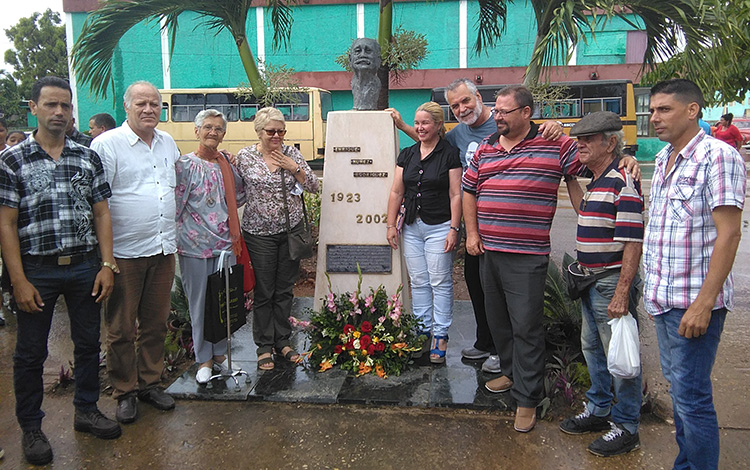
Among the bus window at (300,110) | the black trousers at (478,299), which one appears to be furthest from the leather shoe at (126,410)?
the bus window at (300,110)

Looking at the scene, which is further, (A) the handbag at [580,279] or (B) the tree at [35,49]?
(B) the tree at [35,49]

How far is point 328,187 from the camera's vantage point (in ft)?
14.2

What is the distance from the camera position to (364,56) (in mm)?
4297

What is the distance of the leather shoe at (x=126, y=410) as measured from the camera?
3.30 m

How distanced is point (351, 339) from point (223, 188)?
4.36ft

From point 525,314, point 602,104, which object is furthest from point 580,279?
point 602,104

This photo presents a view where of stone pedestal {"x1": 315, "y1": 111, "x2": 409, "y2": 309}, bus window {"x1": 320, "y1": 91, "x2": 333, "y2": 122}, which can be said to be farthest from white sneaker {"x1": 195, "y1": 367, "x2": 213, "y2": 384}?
bus window {"x1": 320, "y1": 91, "x2": 333, "y2": 122}

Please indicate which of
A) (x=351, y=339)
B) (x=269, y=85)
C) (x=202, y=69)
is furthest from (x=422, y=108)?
(x=202, y=69)

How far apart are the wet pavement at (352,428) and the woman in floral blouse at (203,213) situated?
50 cm

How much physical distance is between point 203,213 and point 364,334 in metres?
1.34

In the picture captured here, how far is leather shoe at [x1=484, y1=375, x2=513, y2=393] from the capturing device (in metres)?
3.54

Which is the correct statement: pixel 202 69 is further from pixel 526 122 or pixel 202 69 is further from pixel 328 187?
Answer: pixel 526 122

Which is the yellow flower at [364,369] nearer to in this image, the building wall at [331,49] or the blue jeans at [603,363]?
the blue jeans at [603,363]

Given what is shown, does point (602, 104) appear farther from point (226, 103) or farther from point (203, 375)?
point (203, 375)
